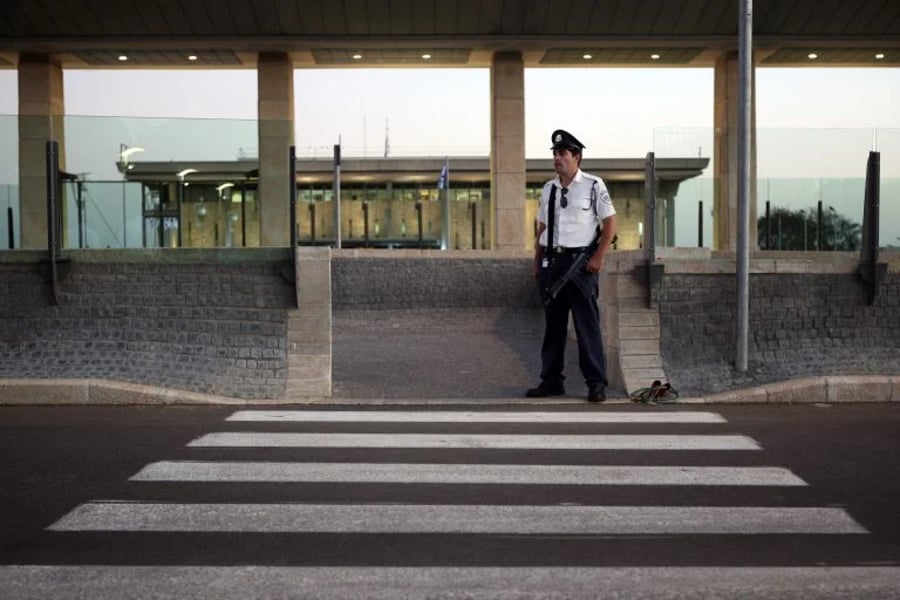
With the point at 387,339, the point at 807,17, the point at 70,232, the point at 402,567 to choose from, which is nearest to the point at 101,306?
the point at 70,232

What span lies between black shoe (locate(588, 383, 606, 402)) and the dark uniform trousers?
5 centimetres

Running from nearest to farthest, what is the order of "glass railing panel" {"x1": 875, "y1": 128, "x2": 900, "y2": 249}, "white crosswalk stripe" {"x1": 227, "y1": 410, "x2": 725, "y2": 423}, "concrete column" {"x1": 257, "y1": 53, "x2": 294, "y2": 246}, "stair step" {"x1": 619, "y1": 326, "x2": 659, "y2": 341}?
"white crosswalk stripe" {"x1": 227, "y1": 410, "x2": 725, "y2": 423} → "stair step" {"x1": 619, "y1": 326, "x2": 659, "y2": 341} → "concrete column" {"x1": 257, "y1": 53, "x2": 294, "y2": 246} → "glass railing panel" {"x1": 875, "y1": 128, "x2": 900, "y2": 249}

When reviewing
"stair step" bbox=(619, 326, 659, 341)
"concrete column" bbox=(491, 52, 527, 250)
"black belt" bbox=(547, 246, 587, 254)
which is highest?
"concrete column" bbox=(491, 52, 527, 250)

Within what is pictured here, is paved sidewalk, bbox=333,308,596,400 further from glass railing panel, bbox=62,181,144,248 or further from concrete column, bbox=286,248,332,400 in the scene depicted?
glass railing panel, bbox=62,181,144,248

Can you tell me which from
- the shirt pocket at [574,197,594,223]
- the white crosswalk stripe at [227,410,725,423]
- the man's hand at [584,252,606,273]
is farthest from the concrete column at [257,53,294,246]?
the man's hand at [584,252,606,273]

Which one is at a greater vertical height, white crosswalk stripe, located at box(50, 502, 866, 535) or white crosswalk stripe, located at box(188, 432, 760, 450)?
white crosswalk stripe, located at box(188, 432, 760, 450)

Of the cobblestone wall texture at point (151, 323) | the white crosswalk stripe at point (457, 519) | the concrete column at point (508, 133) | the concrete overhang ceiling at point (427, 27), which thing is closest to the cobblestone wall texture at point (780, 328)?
the cobblestone wall texture at point (151, 323)

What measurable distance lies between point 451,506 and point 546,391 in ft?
14.1

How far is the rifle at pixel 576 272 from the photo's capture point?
30.1 feet

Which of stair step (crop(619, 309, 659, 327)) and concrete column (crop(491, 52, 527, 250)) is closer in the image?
stair step (crop(619, 309, 659, 327))

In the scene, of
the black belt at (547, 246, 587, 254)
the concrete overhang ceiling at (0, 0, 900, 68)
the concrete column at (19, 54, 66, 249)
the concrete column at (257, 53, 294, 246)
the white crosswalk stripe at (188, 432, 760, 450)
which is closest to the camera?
the white crosswalk stripe at (188, 432, 760, 450)

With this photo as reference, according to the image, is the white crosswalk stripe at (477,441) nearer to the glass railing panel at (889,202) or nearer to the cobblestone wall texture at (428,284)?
the glass railing panel at (889,202)

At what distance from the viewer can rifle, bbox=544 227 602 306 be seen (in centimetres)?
917

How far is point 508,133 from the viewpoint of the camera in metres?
25.0
